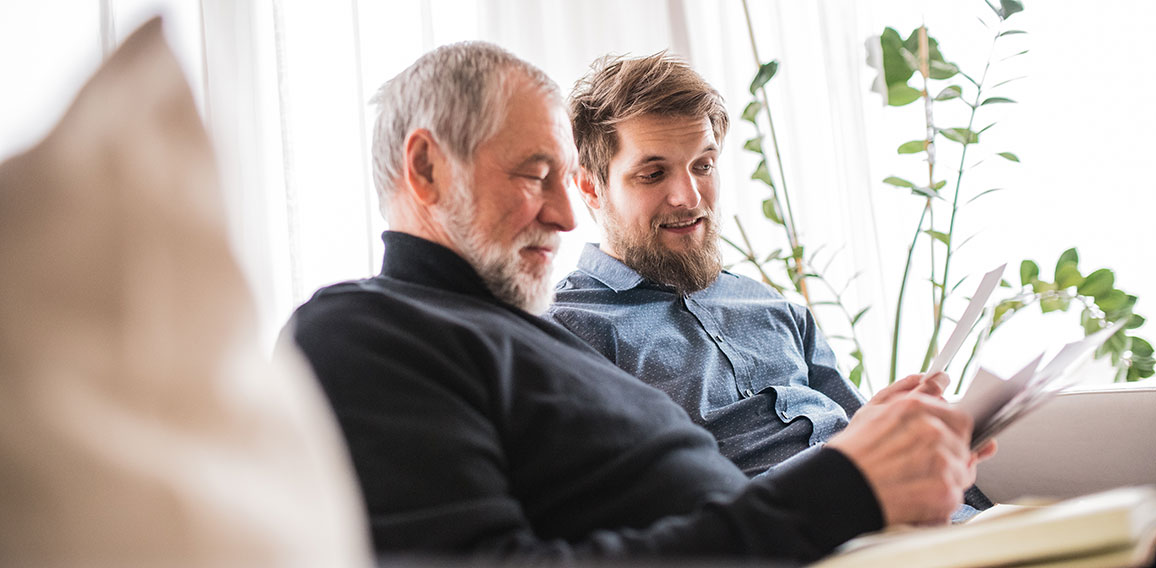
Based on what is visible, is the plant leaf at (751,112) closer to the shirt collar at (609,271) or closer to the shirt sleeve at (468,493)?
the shirt collar at (609,271)

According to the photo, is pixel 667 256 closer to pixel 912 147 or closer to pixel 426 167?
pixel 426 167

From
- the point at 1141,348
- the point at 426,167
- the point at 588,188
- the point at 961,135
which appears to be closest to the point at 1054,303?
the point at 1141,348

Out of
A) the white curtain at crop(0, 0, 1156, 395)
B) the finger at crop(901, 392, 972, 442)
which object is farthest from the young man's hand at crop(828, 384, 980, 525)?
the white curtain at crop(0, 0, 1156, 395)

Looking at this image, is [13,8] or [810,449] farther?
[13,8]

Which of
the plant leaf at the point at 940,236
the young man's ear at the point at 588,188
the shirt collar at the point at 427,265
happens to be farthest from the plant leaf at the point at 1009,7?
the shirt collar at the point at 427,265

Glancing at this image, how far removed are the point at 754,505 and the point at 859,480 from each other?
103mm

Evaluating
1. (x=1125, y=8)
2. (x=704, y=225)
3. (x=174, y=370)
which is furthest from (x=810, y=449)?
(x=1125, y=8)

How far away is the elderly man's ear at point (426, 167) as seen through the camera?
3.64 feet

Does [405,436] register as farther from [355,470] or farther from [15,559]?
[15,559]

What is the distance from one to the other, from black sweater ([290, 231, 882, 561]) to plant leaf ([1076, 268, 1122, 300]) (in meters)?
1.40

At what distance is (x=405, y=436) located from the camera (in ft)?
2.53

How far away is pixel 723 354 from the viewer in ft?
4.87

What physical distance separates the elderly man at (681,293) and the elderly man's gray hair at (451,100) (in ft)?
1.36

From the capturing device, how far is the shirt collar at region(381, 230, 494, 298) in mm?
1085
